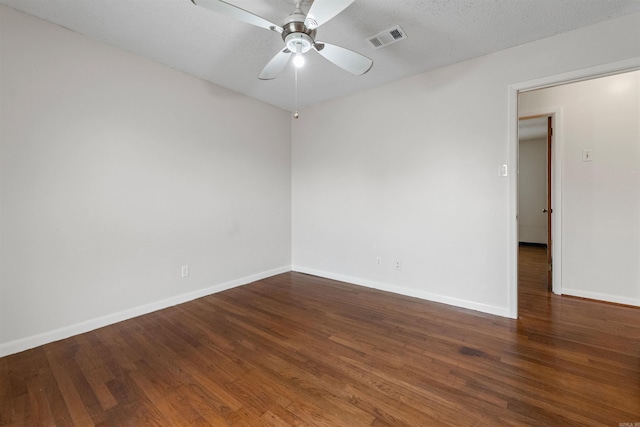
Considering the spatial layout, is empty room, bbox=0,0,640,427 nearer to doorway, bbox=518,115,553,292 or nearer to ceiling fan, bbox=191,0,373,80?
ceiling fan, bbox=191,0,373,80

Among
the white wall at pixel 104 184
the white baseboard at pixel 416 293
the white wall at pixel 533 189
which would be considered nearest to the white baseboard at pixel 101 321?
the white wall at pixel 104 184

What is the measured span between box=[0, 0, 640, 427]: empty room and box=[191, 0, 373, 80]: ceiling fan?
0.02 metres

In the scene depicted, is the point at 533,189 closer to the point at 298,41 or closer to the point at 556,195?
the point at 556,195

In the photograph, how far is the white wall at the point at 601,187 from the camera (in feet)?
→ 9.12

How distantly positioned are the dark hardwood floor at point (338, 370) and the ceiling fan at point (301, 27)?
222 centimetres

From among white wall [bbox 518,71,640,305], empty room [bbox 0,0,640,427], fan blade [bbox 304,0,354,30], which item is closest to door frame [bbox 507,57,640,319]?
empty room [bbox 0,0,640,427]

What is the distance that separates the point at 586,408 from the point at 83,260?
3727 millimetres

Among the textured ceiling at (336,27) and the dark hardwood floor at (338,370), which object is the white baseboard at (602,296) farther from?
the textured ceiling at (336,27)

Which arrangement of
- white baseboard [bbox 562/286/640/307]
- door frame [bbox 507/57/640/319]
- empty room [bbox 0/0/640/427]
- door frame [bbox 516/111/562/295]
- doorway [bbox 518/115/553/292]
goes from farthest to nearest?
doorway [bbox 518/115/553/292], door frame [bbox 516/111/562/295], white baseboard [bbox 562/286/640/307], door frame [bbox 507/57/640/319], empty room [bbox 0/0/640/427]

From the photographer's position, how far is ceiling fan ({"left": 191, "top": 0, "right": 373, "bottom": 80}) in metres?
1.48

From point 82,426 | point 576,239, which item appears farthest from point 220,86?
point 576,239

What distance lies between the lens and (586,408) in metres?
1.43

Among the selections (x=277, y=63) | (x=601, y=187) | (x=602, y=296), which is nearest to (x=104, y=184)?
(x=277, y=63)

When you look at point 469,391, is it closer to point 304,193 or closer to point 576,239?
point 576,239
